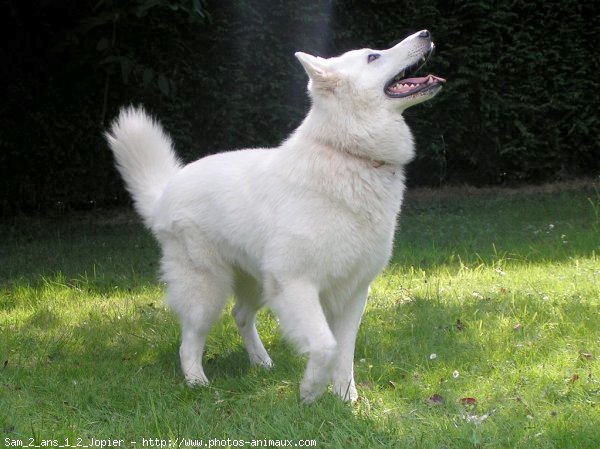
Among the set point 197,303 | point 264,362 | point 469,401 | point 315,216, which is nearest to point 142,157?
point 197,303

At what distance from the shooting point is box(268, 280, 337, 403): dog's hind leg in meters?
3.45

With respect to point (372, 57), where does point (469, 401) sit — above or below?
below

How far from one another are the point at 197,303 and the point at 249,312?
0.41 metres

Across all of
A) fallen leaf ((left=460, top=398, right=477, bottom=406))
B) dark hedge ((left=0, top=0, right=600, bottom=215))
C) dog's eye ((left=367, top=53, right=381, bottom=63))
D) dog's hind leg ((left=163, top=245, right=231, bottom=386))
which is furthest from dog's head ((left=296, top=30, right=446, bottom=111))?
dark hedge ((left=0, top=0, right=600, bottom=215))

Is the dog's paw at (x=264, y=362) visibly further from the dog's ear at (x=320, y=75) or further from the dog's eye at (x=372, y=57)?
the dog's eye at (x=372, y=57)

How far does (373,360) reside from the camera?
4.17 m

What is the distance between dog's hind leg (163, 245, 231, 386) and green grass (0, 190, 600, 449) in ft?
0.47

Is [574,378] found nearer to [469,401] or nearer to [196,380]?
[469,401]

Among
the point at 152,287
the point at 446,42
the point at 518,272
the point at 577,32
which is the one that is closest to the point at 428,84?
the point at 518,272

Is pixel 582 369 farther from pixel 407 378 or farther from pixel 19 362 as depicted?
pixel 19 362

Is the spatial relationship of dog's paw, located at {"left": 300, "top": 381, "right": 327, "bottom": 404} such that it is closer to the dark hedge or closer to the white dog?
the white dog

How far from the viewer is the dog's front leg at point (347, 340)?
3678mm

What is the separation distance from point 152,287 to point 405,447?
11.1 feet

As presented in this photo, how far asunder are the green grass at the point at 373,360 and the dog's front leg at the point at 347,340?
0.37 feet
